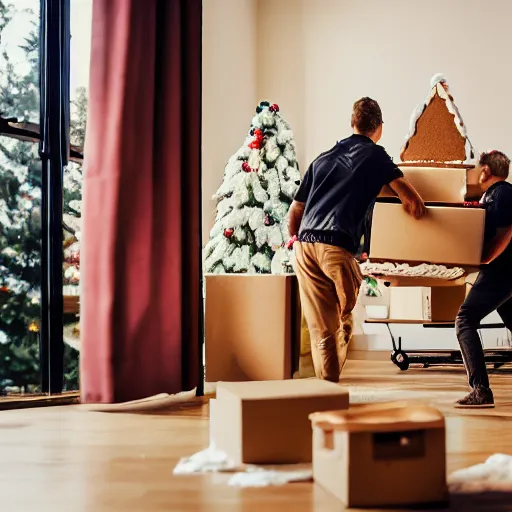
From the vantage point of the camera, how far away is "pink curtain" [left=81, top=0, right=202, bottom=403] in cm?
383

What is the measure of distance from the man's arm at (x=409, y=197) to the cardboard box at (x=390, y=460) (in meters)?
1.43

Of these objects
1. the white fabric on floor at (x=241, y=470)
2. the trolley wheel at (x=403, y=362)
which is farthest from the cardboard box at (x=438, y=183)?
the trolley wheel at (x=403, y=362)

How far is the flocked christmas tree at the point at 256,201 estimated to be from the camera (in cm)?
612

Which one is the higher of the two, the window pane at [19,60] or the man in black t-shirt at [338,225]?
the window pane at [19,60]

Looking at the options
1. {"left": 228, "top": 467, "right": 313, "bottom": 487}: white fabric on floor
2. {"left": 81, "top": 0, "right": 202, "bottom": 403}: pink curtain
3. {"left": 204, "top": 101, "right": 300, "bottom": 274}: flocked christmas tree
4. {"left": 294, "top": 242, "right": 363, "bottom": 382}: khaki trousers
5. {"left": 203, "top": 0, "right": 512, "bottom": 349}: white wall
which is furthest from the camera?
{"left": 203, "top": 0, "right": 512, "bottom": 349}: white wall

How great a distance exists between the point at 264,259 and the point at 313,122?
152 centimetres

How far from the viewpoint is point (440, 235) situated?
11.3 feet

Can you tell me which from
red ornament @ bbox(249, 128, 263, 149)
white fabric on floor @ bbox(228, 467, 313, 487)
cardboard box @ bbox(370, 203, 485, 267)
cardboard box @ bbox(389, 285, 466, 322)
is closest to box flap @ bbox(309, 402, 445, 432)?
white fabric on floor @ bbox(228, 467, 313, 487)

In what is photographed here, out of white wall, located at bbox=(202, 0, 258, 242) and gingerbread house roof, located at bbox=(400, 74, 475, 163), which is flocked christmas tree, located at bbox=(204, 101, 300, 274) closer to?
white wall, located at bbox=(202, 0, 258, 242)

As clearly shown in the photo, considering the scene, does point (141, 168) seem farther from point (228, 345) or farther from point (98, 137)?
point (228, 345)

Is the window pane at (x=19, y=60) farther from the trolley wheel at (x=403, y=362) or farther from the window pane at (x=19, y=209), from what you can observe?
the trolley wheel at (x=403, y=362)

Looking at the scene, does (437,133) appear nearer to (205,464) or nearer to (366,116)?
(366,116)

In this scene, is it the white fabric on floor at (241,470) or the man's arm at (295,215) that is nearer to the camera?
the white fabric on floor at (241,470)

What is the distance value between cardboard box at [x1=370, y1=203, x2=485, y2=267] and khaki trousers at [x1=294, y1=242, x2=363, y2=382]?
26 cm
